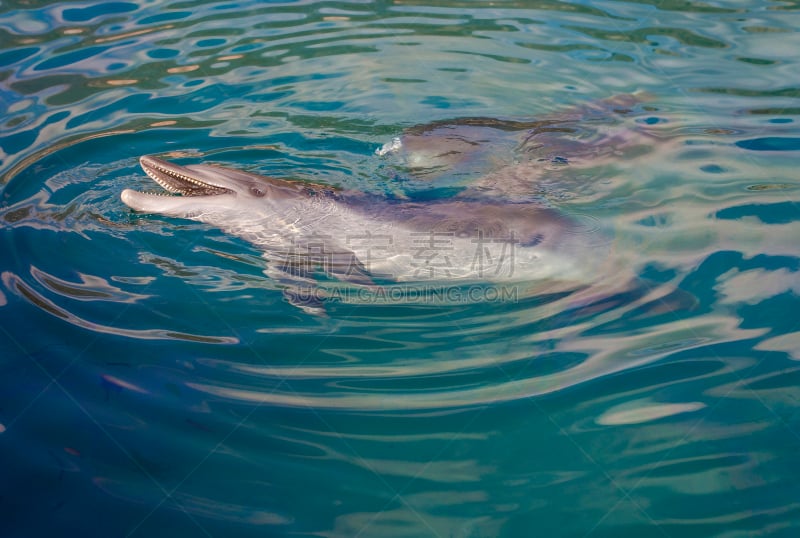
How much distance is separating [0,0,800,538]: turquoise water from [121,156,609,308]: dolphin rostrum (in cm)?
19

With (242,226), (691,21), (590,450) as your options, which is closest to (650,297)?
(590,450)

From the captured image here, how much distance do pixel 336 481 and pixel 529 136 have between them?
4.94 metres

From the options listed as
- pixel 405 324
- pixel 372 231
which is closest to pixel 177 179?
pixel 372 231

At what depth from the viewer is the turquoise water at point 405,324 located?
136 inches

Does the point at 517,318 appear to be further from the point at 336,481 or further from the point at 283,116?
the point at 283,116

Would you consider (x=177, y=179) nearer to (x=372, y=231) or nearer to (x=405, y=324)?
(x=372, y=231)

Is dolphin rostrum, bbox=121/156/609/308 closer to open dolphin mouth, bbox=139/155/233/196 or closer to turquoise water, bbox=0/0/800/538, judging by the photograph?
open dolphin mouth, bbox=139/155/233/196

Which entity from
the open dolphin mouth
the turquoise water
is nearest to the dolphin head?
the open dolphin mouth

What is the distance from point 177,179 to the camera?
604cm

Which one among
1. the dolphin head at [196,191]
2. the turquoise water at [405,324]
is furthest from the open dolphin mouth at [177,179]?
the turquoise water at [405,324]

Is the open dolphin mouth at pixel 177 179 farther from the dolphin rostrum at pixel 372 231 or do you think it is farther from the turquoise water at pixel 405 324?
the turquoise water at pixel 405 324

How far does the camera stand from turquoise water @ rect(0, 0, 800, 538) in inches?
136

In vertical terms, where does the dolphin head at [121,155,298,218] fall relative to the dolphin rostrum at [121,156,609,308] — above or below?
above

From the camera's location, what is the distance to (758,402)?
3990 millimetres
